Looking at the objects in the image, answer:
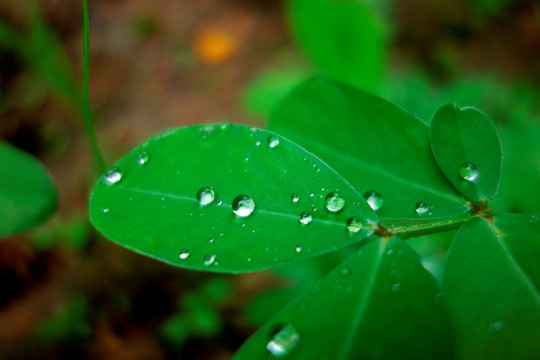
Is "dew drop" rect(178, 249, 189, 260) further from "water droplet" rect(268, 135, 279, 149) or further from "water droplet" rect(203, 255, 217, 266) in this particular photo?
"water droplet" rect(268, 135, 279, 149)

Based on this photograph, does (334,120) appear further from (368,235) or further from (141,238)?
(141,238)

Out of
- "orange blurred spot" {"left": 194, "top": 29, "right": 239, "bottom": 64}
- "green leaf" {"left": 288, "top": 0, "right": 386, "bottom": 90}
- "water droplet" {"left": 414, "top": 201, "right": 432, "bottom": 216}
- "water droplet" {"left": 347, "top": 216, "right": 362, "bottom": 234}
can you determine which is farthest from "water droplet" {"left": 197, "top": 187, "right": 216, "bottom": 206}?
"orange blurred spot" {"left": 194, "top": 29, "right": 239, "bottom": 64}

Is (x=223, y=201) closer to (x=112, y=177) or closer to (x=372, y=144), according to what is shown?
(x=112, y=177)

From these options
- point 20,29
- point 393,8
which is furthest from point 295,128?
point 20,29

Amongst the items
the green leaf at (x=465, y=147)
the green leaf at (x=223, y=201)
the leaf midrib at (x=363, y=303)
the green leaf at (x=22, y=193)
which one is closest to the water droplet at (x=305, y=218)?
the green leaf at (x=223, y=201)


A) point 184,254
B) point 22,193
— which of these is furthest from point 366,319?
point 22,193

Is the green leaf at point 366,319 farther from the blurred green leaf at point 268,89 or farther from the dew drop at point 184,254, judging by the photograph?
the blurred green leaf at point 268,89
